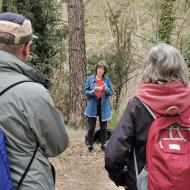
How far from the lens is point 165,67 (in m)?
3.04

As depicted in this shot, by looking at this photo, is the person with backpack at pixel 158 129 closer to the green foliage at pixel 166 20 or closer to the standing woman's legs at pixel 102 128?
the standing woman's legs at pixel 102 128

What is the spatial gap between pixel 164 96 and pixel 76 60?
7994 millimetres

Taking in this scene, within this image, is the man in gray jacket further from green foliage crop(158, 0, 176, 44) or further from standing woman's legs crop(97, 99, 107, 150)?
green foliage crop(158, 0, 176, 44)

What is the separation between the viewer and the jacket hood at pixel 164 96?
2.99m

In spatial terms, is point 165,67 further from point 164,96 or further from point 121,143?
point 121,143

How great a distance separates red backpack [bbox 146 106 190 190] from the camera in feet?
9.75

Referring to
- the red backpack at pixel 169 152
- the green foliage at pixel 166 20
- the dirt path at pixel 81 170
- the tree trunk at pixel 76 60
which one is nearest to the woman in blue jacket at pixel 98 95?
the dirt path at pixel 81 170

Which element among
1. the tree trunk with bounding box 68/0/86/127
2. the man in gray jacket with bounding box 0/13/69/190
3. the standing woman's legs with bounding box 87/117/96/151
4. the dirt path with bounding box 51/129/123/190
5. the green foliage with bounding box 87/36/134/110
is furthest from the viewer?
the green foliage with bounding box 87/36/134/110

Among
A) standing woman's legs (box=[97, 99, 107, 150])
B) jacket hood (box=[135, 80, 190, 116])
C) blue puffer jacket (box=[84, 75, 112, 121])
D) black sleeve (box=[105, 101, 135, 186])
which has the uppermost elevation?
jacket hood (box=[135, 80, 190, 116])

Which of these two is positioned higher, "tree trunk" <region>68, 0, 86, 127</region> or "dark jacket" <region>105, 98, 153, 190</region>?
"dark jacket" <region>105, 98, 153, 190</region>

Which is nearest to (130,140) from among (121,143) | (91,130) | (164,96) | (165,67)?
(121,143)

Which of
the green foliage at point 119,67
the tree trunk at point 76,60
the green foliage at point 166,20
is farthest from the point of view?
the green foliage at point 166,20

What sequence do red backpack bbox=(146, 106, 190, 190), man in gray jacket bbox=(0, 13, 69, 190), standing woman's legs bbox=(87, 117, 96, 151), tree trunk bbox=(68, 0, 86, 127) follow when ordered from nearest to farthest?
man in gray jacket bbox=(0, 13, 69, 190) < red backpack bbox=(146, 106, 190, 190) < standing woman's legs bbox=(87, 117, 96, 151) < tree trunk bbox=(68, 0, 86, 127)

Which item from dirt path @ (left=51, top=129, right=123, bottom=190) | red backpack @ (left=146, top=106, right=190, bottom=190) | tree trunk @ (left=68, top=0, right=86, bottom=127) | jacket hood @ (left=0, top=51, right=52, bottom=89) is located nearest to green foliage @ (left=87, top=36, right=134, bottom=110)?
tree trunk @ (left=68, top=0, right=86, bottom=127)
